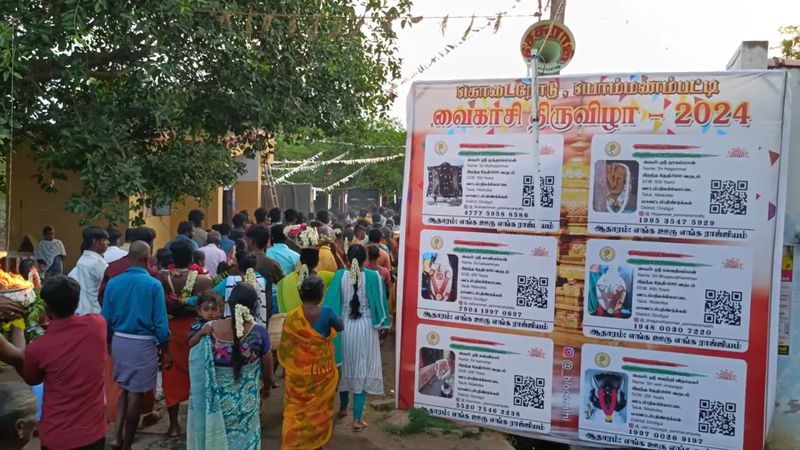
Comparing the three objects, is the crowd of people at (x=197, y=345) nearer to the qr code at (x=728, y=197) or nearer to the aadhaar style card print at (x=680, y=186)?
the aadhaar style card print at (x=680, y=186)

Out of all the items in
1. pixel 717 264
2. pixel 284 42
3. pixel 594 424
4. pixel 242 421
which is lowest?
pixel 242 421

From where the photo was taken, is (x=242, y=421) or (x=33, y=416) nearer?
(x=33, y=416)

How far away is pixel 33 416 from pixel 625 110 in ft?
10.2

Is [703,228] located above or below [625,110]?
below

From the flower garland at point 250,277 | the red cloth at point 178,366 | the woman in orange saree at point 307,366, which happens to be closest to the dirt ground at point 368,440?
the red cloth at point 178,366

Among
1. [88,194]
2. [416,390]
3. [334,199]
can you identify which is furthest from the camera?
[334,199]

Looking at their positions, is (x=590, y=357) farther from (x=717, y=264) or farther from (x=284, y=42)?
(x=284, y=42)

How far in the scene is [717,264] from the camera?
3.57 meters

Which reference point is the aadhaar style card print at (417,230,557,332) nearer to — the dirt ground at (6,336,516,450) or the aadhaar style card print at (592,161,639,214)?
the aadhaar style card print at (592,161,639,214)

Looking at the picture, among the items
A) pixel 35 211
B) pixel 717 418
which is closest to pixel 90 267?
pixel 717 418

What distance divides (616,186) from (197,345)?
279cm

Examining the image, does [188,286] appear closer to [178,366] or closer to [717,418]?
[178,366]

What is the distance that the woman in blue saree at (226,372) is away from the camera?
14.9 feet

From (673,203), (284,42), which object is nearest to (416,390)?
(673,203)
